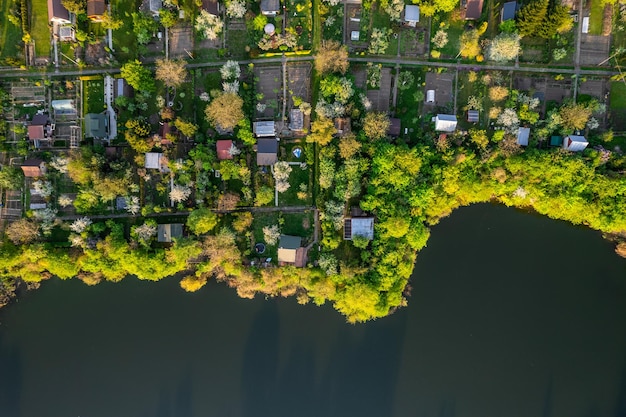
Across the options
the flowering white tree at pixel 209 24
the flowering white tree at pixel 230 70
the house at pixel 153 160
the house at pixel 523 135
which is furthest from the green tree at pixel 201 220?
the house at pixel 523 135

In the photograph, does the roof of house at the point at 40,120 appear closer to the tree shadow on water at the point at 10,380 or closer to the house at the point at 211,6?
the house at the point at 211,6

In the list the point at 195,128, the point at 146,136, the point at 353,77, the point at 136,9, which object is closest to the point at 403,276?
the point at 353,77

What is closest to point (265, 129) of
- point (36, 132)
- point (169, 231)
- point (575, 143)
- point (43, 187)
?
point (169, 231)

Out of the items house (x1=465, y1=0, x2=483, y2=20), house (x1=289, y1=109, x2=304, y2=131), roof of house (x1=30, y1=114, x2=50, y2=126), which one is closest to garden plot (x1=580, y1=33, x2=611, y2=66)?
house (x1=465, y1=0, x2=483, y2=20)

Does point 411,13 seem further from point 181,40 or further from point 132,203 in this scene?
point 132,203

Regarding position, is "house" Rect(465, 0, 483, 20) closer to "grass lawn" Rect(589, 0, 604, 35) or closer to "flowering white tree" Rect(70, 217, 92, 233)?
"grass lawn" Rect(589, 0, 604, 35)

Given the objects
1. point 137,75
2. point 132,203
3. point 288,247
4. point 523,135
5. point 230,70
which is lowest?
point 288,247
